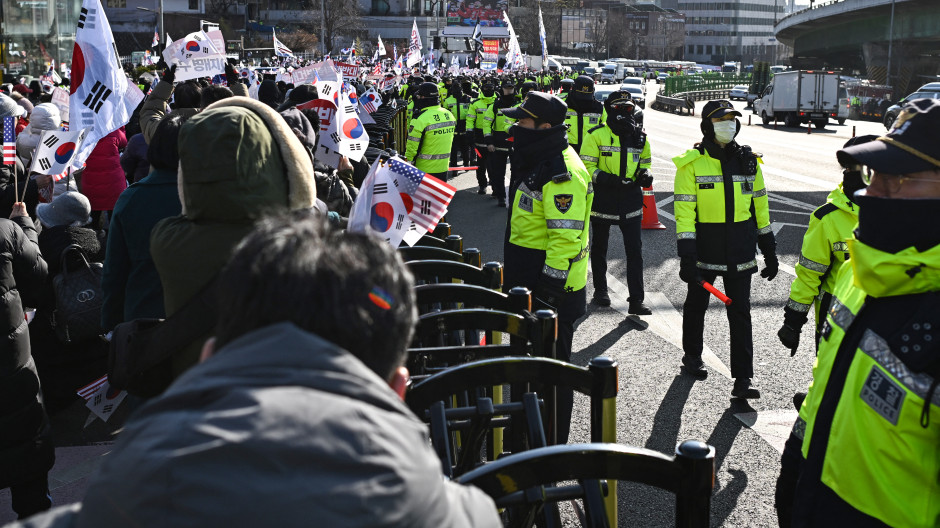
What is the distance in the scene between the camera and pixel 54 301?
538 centimetres

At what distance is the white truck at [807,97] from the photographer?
39000 mm

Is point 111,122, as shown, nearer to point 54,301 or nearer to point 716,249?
point 54,301

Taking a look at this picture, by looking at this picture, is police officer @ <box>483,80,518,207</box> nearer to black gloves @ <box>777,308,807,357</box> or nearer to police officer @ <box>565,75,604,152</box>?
police officer @ <box>565,75,604,152</box>

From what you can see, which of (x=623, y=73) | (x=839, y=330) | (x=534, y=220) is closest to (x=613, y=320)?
(x=534, y=220)

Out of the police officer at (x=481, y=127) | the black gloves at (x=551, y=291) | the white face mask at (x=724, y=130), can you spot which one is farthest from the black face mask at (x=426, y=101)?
the black gloves at (x=551, y=291)

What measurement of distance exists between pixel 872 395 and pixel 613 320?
5835 millimetres

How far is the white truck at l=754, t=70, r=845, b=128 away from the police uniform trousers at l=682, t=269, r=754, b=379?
3436cm

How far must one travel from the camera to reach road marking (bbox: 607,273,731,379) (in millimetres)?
7257

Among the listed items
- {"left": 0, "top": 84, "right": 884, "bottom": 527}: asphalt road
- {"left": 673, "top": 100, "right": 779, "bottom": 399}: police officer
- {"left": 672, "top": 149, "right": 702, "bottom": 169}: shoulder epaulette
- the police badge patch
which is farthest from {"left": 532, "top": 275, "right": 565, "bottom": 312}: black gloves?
{"left": 672, "top": 149, "right": 702, "bottom": 169}: shoulder epaulette

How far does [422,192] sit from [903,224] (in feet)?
9.65

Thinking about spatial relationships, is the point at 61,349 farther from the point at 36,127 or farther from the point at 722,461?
the point at 722,461

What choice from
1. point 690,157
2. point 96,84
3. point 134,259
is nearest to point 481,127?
point 96,84

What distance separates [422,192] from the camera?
5.18 metres

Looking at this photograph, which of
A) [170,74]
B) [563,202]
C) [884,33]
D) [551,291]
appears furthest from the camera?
[884,33]
